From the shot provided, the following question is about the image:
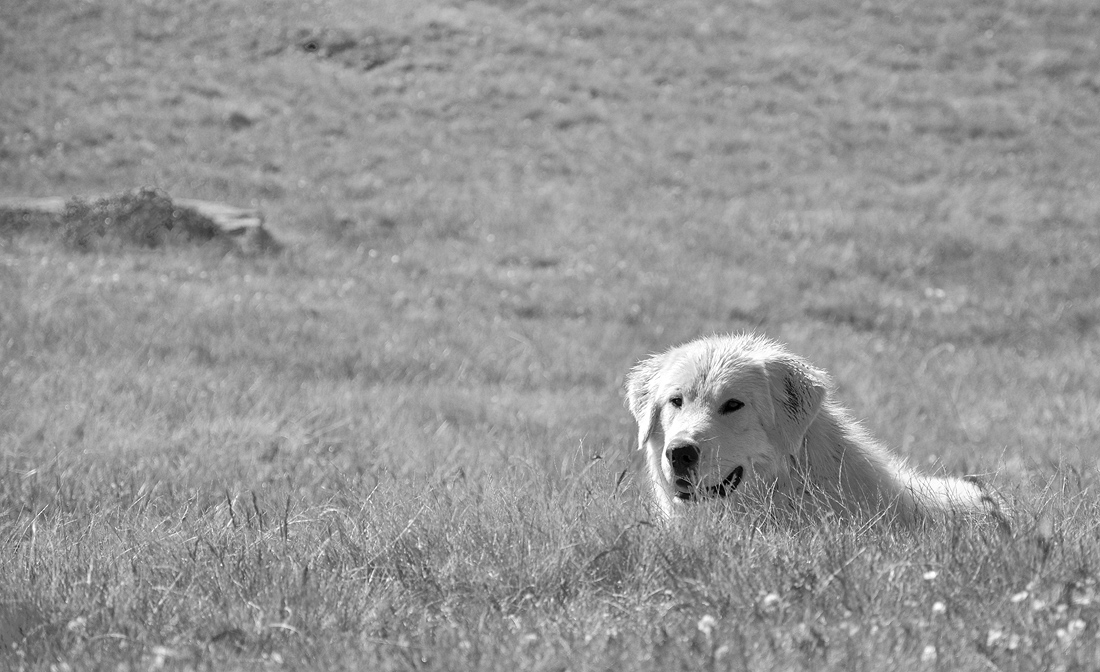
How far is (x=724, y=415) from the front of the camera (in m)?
4.60

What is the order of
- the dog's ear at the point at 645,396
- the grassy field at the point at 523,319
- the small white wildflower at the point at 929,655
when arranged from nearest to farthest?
the small white wildflower at the point at 929,655 → the grassy field at the point at 523,319 → the dog's ear at the point at 645,396

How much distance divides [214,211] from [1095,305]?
1134 cm

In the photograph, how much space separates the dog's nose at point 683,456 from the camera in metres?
4.28

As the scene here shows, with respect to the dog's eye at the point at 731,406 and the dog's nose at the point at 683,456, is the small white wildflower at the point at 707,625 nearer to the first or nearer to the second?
the dog's nose at the point at 683,456

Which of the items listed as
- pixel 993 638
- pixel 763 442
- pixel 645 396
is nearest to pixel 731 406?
pixel 763 442

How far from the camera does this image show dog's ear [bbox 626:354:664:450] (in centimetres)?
491

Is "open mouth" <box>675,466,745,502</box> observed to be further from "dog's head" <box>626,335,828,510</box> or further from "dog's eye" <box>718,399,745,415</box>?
"dog's eye" <box>718,399,745,415</box>

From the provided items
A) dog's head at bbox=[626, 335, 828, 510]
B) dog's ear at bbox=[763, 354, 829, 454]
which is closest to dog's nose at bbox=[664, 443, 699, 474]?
dog's head at bbox=[626, 335, 828, 510]

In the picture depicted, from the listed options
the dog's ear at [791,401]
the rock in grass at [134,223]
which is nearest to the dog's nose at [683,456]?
the dog's ear at [791,401]

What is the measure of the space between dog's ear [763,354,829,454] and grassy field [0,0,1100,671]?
719mm

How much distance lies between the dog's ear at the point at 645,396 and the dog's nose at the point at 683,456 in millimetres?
575

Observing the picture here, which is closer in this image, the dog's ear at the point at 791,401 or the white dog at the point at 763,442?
the white dog at the point at 763,442

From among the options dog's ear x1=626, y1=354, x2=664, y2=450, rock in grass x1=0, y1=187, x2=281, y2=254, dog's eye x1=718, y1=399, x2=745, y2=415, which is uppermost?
dog's eye x1=718, y1=399, x2=745, y2=415

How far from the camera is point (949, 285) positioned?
12492mm
